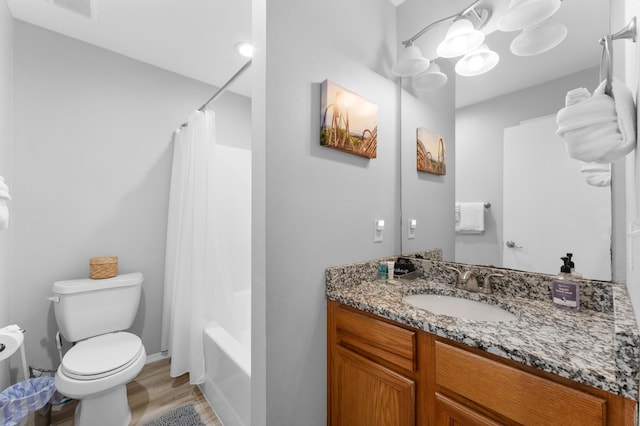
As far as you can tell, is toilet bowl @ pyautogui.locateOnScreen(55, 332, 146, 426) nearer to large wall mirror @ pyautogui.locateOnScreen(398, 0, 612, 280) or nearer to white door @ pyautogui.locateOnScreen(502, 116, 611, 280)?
large wall mirror @ pyautogui.locateOnScreen(398, 0, 612, 280)

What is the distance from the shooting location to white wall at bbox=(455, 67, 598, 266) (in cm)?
116

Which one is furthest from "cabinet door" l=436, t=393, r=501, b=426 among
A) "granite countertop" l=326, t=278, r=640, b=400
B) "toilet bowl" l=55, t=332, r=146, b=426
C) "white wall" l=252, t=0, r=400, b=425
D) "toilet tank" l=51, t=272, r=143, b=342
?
"toilet tank" l=51, t=272, r=143, b=342

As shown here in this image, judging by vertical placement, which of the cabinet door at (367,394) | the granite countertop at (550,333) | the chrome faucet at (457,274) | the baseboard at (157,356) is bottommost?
the baseboard at (157,356)

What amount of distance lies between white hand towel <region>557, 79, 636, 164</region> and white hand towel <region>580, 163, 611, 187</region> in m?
0.53

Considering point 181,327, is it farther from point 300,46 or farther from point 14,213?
point 300,46

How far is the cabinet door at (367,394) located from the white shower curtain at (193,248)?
1.23m

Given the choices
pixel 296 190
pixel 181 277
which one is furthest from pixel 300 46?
pixel 181 277

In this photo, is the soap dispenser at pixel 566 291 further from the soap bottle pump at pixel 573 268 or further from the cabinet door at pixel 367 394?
the cabinet door at pixel 367 394

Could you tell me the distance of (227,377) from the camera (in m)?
1.57

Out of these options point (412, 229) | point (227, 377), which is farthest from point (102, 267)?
point (412, 229)

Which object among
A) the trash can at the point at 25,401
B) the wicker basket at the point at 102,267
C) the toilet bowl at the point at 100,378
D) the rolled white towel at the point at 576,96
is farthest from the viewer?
the wicker basket at the point at 102,267

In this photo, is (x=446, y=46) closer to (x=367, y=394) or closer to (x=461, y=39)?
(x=461, y=39)

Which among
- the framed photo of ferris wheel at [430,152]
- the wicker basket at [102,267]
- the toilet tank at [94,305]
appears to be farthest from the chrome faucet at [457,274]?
the wicker basket at [102,267]

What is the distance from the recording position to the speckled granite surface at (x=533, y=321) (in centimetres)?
57
